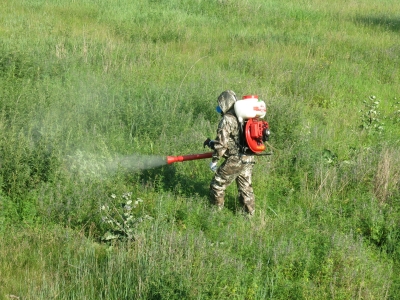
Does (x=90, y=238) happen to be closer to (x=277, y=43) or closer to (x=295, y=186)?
(x=295, y=186)

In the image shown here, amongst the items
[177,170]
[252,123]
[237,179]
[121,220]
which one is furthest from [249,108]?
[121,220]

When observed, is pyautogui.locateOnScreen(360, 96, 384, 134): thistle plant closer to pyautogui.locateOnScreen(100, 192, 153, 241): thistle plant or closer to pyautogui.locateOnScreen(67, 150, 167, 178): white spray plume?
pyautogui.locateOnScreen(67, 150, 167, 178): white spray plume

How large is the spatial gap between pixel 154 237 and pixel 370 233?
2727 millimetres

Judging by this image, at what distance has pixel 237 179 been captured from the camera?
7.00m

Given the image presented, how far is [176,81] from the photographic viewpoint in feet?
35.0

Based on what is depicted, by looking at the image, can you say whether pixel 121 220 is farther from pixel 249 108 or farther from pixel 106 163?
pixel 249 108

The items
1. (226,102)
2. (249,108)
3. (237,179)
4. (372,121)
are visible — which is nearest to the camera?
(249,108)

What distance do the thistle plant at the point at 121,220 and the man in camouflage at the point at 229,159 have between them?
102cm

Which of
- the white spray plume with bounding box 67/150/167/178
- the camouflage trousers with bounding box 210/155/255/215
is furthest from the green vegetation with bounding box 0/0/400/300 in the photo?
the camouflage trousers with bounding box 210/155/255/215

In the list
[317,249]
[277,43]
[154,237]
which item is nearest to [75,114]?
[154,237]

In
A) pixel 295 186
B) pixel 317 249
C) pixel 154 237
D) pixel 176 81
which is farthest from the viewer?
pixel 176 81

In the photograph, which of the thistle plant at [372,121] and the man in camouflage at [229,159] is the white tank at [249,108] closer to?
the man in camouflage at [229,159]

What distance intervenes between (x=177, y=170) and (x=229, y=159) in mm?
1069

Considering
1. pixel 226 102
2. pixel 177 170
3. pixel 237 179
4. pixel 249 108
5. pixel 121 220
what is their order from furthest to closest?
pixel 177 170, pixel 237 179, pixel 226 102, pixel 249 108, pixel 121 220
